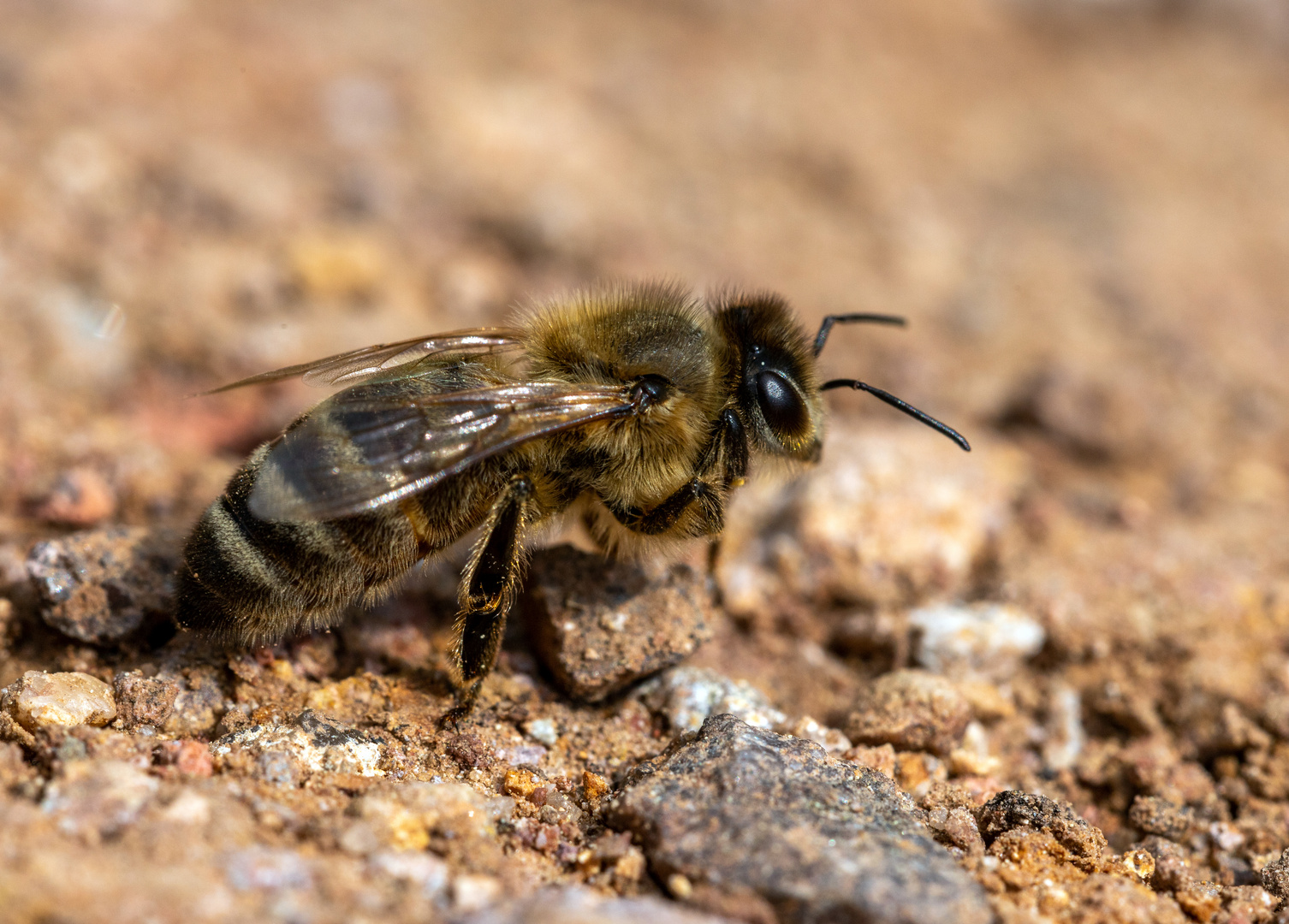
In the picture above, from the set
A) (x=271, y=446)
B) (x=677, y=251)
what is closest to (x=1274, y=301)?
(x=677, y=251)

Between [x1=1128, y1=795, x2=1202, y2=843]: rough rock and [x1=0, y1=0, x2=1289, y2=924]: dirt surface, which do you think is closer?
[x1=0, y1=0, x2=1289, y2=924]: dirt surface

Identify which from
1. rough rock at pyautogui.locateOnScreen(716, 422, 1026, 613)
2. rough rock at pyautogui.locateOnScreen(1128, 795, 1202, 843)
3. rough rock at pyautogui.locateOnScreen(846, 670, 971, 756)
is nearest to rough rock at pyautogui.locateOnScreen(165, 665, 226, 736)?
rough rock at pyautogui.locateOnScreen(716, 422, 1026, 613)

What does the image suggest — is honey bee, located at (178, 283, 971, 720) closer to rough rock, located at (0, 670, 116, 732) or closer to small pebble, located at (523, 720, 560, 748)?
small pebble, located at (523, 720, 560, 748)

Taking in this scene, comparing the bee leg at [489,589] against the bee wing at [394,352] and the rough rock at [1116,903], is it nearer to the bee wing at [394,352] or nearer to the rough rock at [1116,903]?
the bee wing at [394,352]

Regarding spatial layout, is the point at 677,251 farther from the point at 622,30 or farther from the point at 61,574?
the point at 61,574

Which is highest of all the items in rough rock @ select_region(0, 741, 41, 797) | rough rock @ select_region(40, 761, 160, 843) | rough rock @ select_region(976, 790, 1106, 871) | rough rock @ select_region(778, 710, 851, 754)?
rough rock @ select_region(40, 761, 160, 843)

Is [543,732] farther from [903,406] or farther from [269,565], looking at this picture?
[903,406]
